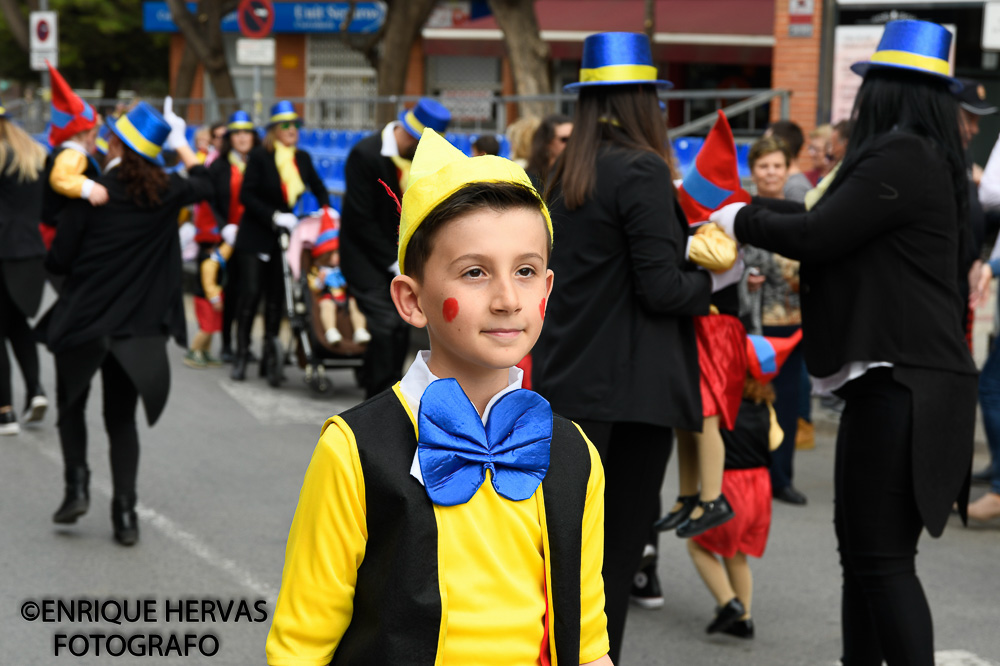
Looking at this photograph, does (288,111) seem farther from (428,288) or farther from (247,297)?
(428,288)

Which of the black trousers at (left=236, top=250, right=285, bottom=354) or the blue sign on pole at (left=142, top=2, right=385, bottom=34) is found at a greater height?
the blue sign on pole at (left=142, top=2, right=385, bottom=34)

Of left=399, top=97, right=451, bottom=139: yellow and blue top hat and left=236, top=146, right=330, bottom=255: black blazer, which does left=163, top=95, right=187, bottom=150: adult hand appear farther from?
left=236, top=146, right=330, bottom=255: black blazer

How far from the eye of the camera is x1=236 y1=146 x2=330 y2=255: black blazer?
10109 millimetres

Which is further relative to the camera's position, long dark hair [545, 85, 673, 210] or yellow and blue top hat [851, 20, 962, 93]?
long dark hair [545, 85, 673, 210]

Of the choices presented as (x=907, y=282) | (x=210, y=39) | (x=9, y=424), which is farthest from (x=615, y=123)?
(x=210, y=39)

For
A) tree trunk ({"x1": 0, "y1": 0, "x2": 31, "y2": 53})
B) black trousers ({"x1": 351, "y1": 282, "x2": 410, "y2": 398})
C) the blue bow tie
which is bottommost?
black trousers ({"x1": 351, "y1": 282, "x2": 410, "y2": 398})

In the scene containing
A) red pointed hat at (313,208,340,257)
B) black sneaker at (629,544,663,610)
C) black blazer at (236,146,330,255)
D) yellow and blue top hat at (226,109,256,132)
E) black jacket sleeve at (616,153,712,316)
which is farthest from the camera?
yellow and blue top hat at (226,109,256,132)

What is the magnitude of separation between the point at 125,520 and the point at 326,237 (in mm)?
4162

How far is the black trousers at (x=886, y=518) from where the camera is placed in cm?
346

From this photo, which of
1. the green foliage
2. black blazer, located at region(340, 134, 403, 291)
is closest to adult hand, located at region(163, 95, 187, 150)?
black blazer, located at region(340, 134, 403, 291)

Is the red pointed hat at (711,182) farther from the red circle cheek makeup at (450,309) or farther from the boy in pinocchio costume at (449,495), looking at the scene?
the red circle cheek makeup at (450,309)

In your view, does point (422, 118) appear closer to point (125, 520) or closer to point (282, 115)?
point (125, 520)

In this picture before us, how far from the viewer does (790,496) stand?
685 centimetres

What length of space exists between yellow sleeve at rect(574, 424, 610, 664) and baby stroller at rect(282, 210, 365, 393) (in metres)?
7.30
